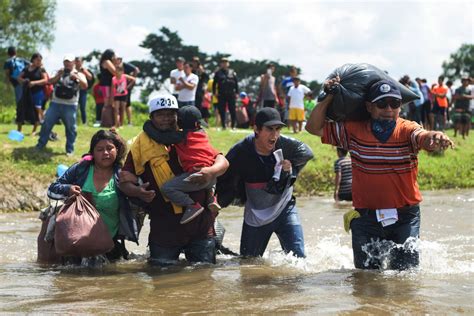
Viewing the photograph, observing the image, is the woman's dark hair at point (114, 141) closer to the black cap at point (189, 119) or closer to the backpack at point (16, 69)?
the black cap at point (189, 119)

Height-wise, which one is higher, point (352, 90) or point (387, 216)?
point (352, 90)

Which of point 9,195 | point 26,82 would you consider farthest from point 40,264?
point 26,82

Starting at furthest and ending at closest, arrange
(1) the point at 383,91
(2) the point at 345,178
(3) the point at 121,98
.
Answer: (3) the point at 121,98 → (2) the point at 345,178 → (1) the point at 383,91

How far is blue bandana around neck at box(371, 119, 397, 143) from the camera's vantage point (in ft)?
22.1

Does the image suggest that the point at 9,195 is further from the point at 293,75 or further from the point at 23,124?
the point at 293,75

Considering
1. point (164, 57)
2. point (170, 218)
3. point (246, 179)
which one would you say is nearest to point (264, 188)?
point (246, 179)

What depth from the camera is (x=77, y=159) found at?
15.2 m

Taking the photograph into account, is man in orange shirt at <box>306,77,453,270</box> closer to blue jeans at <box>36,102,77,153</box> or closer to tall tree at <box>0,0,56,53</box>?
blue jeans at <box>36,102,77,153</box>

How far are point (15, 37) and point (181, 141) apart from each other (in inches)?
1450

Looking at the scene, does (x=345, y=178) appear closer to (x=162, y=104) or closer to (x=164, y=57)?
(x=162, y=104)

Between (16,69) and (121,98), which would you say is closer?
(16,69)

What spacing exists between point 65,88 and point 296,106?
770 centimetres

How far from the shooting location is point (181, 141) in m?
7.56

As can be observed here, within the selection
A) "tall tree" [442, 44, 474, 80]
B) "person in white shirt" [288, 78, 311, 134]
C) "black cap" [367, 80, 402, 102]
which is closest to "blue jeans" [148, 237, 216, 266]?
"black cap" [367, 80, 402, 102]
